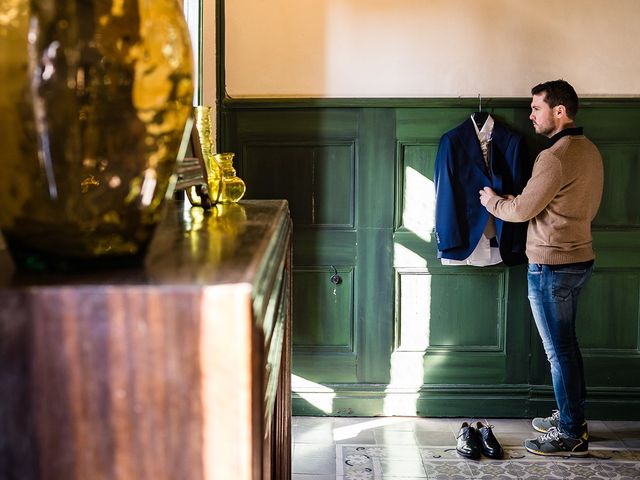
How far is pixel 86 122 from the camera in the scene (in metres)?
0.69

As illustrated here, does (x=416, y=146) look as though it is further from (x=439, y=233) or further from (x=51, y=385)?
(x=51, y=385)

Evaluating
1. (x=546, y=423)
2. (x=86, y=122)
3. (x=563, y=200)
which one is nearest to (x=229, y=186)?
(x=86, y=122)

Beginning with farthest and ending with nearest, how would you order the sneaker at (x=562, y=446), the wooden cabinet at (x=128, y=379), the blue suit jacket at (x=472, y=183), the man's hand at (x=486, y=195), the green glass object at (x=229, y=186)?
the blue suit jacket at (x=472, y=183), the man's hand at (x=486, y=195), the sneaker at (x=562, y=446), the green glass object at (x=229, y=186), the wooden cabinet at (x=128, y=379)

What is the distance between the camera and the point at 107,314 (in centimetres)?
61

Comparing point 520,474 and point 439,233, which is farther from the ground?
point 439,233

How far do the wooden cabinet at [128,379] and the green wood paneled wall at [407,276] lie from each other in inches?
141

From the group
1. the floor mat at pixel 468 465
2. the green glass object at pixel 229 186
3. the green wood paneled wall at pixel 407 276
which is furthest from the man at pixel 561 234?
the green glass object at pixel 229 186

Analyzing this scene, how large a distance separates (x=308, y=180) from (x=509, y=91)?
1235 millimetres

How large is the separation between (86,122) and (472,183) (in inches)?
139

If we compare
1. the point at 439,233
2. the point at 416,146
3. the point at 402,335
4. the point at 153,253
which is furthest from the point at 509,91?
the point at 153,253

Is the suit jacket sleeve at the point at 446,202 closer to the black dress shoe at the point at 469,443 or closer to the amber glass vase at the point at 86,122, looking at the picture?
the black dress shoe at the point at 469,443

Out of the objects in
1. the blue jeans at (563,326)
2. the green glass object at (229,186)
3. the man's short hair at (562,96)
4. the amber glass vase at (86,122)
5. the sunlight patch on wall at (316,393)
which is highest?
the man's short hair at (562,96)

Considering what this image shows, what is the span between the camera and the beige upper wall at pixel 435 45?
13.5 feet

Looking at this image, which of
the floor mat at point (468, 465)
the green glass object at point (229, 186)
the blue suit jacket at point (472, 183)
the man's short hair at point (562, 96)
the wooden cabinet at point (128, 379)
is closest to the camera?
the wooden cabinet at point (128, 379)
